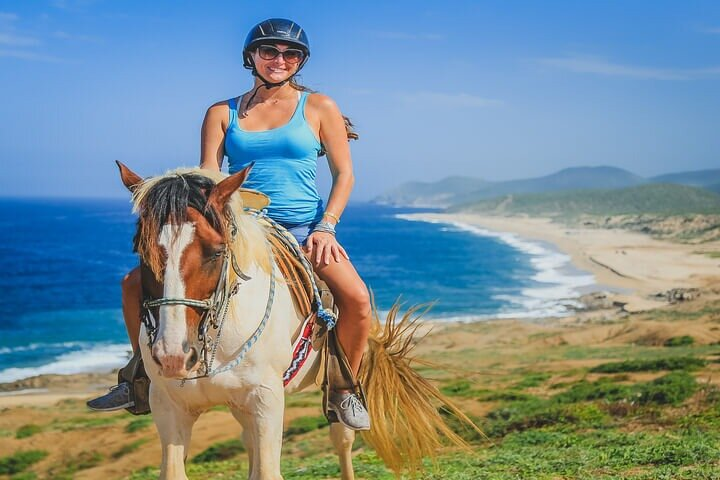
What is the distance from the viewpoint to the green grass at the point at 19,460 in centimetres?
1348

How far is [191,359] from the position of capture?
2848 millimetres

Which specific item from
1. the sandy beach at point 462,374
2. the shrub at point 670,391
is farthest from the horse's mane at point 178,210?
the shrub at point 670,391

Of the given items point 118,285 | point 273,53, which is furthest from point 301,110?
point 118,285

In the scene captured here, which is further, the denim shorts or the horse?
the denim shorts

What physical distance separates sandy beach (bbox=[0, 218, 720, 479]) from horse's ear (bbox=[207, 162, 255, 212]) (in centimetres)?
319

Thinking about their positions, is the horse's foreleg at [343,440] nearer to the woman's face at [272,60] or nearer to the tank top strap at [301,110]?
the tank top strap at [301,110]

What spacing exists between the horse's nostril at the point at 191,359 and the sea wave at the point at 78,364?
27.2m

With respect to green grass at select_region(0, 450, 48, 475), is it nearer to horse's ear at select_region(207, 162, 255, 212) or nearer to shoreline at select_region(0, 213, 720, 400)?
shoreline at select_region(0, 213, 720, 400)

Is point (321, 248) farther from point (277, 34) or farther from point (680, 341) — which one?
point (680, 341)

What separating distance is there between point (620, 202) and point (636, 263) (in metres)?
104

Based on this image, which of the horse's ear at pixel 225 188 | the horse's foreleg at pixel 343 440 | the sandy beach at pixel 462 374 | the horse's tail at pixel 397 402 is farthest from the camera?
the sandy beach at pixel 462 374

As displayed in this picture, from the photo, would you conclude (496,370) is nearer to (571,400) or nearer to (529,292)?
(571,400)

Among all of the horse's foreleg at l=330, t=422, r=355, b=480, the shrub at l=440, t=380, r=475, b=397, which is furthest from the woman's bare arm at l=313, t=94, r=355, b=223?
the shrub at l=440, t=380, r=475, b=397

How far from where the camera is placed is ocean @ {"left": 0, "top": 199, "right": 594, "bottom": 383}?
1336 inches
